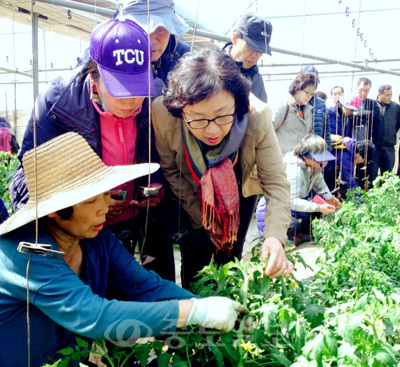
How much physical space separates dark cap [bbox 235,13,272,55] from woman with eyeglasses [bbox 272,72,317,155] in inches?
51.1

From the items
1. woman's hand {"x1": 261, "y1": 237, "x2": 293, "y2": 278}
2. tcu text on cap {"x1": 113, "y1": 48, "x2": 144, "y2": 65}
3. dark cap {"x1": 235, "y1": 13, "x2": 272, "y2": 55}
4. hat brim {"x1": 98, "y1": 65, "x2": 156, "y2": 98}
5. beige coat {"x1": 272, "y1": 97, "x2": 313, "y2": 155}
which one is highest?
dark cap {"x1": 235, "y1": 13, "x2": 272, "y2": 55}

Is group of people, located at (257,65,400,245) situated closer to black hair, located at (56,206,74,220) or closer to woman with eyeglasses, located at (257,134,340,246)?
woman with eyeglasses, located at (257,134,340,246)

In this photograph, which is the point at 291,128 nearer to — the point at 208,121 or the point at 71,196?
the point at 208,121

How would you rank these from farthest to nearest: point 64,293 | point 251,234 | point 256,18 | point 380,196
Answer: point 251,234, point 380,196, point 256,18, point 64,293

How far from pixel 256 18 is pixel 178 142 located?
116cm

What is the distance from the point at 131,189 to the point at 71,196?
572mm

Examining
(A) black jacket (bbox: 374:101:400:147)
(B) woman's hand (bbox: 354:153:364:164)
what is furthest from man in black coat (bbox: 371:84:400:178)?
(B) woman's hand (bbox: 354:153:364:164)

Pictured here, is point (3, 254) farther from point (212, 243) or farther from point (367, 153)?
point (367, 153)

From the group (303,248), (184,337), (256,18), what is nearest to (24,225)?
(184,337)

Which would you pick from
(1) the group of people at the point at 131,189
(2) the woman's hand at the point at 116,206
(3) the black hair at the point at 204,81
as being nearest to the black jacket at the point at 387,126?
(1) the group of people at the point at 131,189

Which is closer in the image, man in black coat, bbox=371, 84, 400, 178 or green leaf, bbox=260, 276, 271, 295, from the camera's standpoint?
green leaf, bbox=260, 276, 271, 295

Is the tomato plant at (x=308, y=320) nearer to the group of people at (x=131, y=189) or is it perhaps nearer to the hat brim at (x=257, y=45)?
the group of people at (x=131, y=189)

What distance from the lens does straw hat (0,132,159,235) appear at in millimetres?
1233

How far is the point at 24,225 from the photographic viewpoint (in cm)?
129
